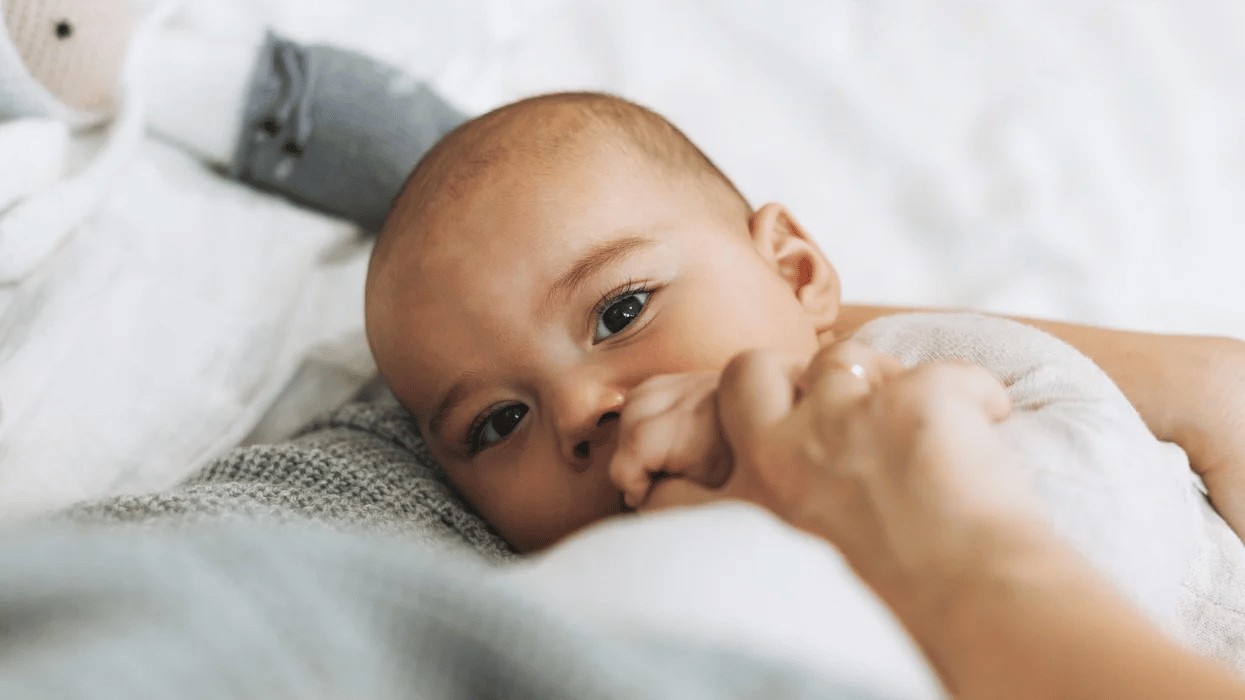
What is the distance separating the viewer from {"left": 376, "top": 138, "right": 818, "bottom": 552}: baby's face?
78 cm

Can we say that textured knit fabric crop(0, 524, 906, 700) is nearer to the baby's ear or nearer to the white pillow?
the white pillow

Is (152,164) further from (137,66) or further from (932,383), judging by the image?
(932,383)

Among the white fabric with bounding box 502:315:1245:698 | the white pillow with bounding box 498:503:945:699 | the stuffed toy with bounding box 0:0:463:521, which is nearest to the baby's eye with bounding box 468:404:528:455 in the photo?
→ the stuffed toy with bounding box 0:0:463:521

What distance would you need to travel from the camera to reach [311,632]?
0.32m

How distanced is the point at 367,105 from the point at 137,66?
0.94ft

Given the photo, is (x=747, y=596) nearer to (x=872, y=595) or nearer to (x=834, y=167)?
(x=872, y=595)

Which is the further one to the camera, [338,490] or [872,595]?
[338,490]

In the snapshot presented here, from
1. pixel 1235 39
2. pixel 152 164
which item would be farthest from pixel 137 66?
pixel 1235 39

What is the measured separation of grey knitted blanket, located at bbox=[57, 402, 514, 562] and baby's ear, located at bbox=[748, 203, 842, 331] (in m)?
0.41

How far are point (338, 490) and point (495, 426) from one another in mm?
172

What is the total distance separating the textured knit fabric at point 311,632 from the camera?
309mm

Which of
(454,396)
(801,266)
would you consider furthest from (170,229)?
(801,266)

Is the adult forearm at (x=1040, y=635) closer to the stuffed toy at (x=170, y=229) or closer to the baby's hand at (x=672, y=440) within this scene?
the baby's hand at (x=672, y=440)

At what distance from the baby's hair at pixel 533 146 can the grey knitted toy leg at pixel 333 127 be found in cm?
24
